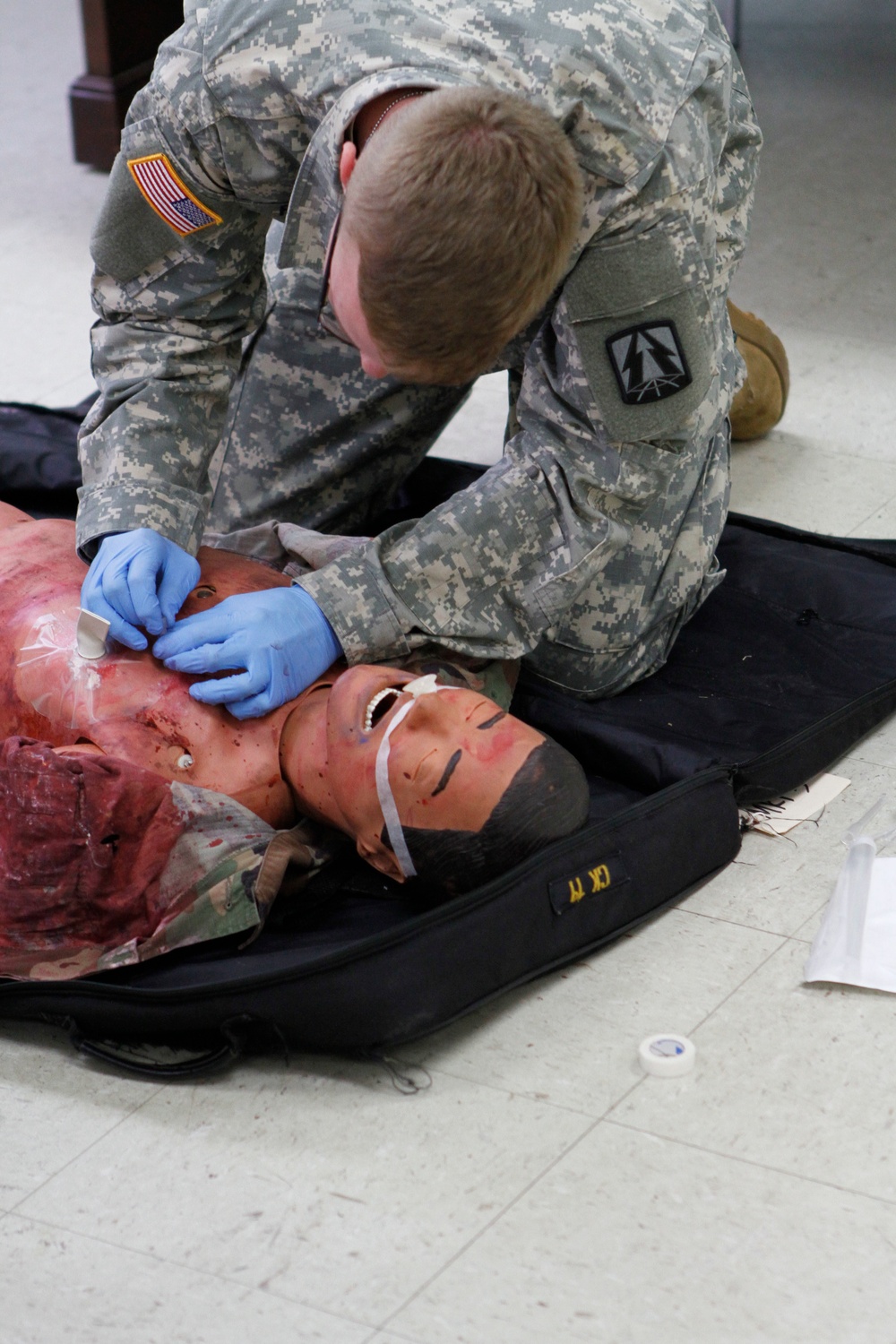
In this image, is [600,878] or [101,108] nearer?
[600,878]

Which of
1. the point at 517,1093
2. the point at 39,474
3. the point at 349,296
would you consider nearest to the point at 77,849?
the point at 517,1093

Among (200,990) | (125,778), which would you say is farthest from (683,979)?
(125,778)

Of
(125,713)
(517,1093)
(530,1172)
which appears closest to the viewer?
(530,1172)

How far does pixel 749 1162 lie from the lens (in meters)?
1.62

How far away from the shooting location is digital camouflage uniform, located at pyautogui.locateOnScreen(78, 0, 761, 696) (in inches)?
73.2

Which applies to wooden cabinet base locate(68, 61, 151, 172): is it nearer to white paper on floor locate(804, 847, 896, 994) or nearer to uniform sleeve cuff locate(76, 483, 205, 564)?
uniform sleeve cuff locate(76, 483, 205, 564)

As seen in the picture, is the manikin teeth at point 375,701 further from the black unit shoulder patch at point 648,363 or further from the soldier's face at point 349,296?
the black unit shoulder patch at point 648,363

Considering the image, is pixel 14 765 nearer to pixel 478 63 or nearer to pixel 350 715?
pixel 350 715

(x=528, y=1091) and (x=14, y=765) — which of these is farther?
(x=14, y=765)

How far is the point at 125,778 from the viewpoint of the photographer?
183 cm

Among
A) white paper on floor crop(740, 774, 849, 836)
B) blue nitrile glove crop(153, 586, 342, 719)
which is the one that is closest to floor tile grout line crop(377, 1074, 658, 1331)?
white paper on floor crop(740, 774, 849, 836)

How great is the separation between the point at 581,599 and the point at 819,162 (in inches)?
109

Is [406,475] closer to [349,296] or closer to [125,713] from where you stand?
[125,713]

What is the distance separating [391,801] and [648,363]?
0.68 m
